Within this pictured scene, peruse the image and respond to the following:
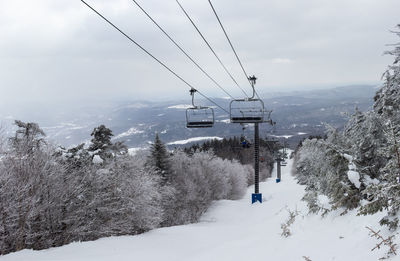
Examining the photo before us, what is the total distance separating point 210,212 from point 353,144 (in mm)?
33022

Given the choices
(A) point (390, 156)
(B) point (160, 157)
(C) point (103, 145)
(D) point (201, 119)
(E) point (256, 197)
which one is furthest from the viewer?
(B) point (160, 157)

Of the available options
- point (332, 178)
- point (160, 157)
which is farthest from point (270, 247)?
point (160, 157)

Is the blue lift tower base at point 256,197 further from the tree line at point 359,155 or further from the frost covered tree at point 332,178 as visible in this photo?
the tree line at point 359,155

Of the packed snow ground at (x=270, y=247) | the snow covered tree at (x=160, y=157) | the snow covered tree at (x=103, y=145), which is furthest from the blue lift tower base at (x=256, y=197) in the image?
the packed snow ground at (x=270, y=247)

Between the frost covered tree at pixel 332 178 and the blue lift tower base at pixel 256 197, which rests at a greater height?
the frost covered tree at pixel 332 178

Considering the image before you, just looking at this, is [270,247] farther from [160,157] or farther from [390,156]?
[160,157]

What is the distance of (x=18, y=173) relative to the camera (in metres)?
16.2

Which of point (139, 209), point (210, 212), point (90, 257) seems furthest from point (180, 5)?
point (210, 212)

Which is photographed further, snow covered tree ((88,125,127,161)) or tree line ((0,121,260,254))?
snow covered tree ((88,125,127,161))

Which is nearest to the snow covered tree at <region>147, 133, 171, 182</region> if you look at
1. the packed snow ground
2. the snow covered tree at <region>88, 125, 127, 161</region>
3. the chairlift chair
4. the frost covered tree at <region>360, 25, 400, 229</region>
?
the snow covered tree at <region>88, 125, 127, 161</region>

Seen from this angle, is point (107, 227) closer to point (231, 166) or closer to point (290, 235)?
point (290, 235)

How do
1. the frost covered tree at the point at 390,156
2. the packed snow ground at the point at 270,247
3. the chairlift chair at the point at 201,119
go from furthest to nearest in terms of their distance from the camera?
the chairlift chair at the point at 201,119
the packed snow ground at the point at 270,247
the frost covered tree at the point at 390,156

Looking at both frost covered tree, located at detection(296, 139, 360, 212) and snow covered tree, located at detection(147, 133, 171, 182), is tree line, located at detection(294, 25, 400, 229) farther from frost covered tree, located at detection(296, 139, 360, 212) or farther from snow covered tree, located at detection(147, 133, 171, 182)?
snow covered tree, located at detection(147, 133, 171, 182)

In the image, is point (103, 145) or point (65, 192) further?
point (103, 145)
